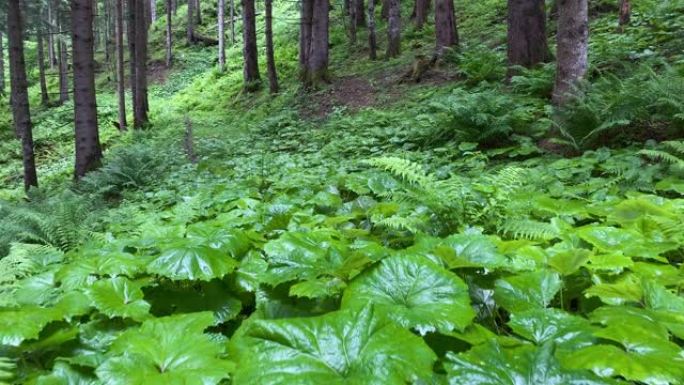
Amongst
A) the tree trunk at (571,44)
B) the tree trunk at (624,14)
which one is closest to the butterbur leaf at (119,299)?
the tree trunk at (571,44)

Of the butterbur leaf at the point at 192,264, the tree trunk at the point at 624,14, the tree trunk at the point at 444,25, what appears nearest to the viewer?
the butterbur leaf at the point at 192,264

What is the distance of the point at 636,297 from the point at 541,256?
0.43m

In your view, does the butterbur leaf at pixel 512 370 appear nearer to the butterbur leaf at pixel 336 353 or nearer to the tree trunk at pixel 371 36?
the butterbur leaf at pixel 336 353

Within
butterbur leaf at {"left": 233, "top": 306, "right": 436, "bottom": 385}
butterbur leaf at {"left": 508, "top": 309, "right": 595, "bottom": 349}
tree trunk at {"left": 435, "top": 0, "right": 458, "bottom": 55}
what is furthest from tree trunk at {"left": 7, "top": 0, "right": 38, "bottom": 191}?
butterbur leaf at {"left": 508, "top": 309, "right": 595, "bottom": 349}

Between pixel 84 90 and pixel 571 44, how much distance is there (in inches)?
309

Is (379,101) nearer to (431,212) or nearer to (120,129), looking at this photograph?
(431,212)

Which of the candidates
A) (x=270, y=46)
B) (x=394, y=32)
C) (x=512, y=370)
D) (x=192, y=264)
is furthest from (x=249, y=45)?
(x=512, y=370)

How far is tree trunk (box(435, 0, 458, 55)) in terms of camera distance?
457 inches

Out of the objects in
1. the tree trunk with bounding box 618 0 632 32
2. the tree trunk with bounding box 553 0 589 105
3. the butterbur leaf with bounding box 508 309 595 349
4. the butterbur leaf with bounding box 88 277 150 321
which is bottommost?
the butterbur leaf with bounding box 88 277 150 321

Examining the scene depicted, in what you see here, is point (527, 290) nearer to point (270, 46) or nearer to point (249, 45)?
point (270, 46)

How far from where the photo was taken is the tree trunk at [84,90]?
8.52 m

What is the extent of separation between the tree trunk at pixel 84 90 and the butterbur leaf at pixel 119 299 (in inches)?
309

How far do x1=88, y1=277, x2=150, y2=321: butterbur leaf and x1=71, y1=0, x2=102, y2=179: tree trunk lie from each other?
7.86 metres

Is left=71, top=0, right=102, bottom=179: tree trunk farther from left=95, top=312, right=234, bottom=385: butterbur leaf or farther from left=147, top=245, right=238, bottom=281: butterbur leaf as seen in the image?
left=95, top=312, right=234, bottom=385: butterbur leaf
